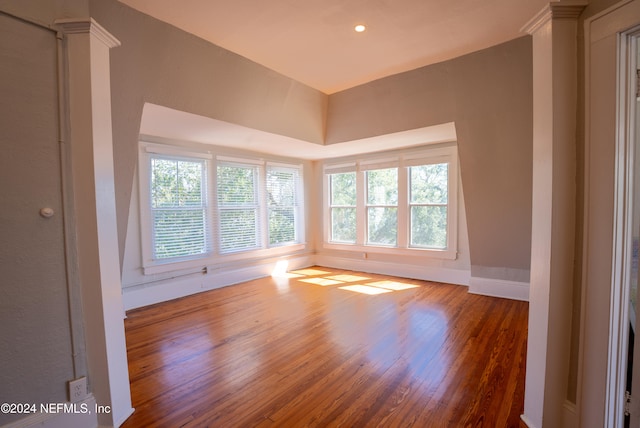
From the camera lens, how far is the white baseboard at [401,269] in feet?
14.9

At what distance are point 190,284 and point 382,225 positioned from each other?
3.43 meters

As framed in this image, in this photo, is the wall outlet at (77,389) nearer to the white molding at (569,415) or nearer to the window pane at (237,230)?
the white molding at (569,415)

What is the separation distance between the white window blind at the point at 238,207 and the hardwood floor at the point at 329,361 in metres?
1.16

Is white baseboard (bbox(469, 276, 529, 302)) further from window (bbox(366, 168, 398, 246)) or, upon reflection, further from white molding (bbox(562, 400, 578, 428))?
white molding (bbox(562, 400, 578, 428))

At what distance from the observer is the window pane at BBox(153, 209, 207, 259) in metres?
3.93

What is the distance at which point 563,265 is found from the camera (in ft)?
4.82

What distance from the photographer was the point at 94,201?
1561mm

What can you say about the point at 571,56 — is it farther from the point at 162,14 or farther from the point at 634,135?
the point at 162,14

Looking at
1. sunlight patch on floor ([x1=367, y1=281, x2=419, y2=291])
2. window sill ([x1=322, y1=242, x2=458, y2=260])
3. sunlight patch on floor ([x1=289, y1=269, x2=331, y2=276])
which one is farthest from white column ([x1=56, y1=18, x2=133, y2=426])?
window sill ([x1=322, y1=242, x2=458, y2=260])

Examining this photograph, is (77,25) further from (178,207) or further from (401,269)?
(401,269)

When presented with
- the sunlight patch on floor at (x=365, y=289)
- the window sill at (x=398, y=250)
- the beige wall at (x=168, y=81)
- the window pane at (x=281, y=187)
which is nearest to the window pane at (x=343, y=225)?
the window sill at (x=398, y=250)

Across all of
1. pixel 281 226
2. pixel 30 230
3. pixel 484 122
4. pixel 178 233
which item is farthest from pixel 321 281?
pixel 30 230

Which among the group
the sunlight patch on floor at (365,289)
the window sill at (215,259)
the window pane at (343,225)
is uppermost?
the window pane at (343,225)

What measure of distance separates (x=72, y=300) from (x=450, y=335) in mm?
3006
